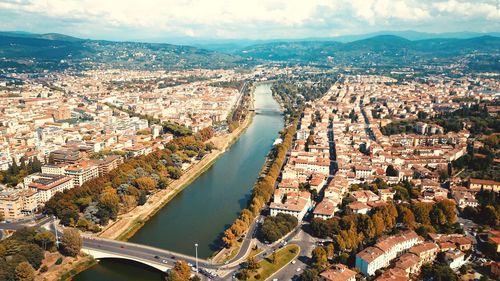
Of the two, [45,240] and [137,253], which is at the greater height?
[45,240]

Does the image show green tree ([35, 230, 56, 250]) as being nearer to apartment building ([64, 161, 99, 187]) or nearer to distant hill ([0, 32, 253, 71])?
apartment building ([64, 161, 99, 187])

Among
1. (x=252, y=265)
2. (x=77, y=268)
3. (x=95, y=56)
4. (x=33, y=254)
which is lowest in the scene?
(x=77, y=268)

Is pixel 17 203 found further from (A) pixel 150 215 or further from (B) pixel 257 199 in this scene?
(B) pixel 257 199

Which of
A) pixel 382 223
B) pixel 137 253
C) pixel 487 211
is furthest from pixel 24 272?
pixel 487 211

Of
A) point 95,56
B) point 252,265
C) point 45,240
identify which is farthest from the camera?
point 95,56

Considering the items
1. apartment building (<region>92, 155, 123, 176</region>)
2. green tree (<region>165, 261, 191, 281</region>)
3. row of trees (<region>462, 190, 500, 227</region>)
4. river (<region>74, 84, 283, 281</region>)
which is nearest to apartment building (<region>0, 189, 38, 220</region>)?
apartment building (<region>92, 155, 123, 176</region>)

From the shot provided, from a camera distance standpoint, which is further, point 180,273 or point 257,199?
point 257,199

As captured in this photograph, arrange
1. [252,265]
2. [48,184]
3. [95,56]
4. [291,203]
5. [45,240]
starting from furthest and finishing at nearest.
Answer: [95,56]
[48,184]
[291,203]
[45,240]
[252,265]
